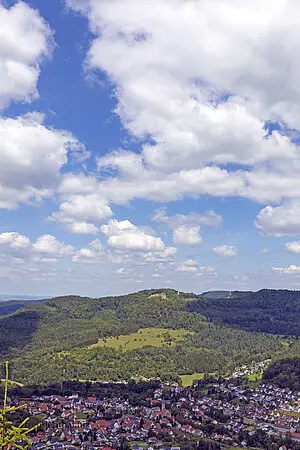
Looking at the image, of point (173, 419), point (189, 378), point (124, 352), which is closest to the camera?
point (173, 419)

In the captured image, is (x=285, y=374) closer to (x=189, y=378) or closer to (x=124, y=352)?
(x=189, y=378)

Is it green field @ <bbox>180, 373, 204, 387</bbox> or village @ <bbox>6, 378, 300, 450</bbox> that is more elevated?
village @ <bbox>6, 378, 300, 450</bbox>

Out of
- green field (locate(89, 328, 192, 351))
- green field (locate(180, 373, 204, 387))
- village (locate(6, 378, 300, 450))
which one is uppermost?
green field (locate(89, 328, 192, 351))

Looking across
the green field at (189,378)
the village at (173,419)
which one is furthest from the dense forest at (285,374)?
the green field at (189,378)

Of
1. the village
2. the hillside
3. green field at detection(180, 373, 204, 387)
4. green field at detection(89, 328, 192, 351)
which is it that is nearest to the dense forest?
the village

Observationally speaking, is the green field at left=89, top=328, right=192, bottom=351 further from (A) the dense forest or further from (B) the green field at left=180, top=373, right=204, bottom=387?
(A) the dense forest

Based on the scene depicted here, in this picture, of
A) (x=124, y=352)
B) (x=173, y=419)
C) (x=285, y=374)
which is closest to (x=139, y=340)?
(x=124, y=352)

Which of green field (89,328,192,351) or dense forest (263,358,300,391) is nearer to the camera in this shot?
dense forest (263,358,300,391)
